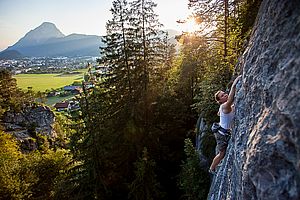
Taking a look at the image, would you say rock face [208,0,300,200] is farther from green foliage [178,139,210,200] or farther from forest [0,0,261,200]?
green foliage [178,139,210,200]

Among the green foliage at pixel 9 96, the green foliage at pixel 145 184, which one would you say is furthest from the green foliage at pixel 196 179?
the green foliage at pixel 9 96

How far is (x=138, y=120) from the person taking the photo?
20.8 metres

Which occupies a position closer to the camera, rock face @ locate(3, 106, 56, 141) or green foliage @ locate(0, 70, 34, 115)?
rock face @ locate(3, 106, 56, 141)

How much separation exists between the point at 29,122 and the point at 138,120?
32.2 meters

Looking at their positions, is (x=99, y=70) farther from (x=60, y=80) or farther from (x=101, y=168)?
(x=60, y=80)

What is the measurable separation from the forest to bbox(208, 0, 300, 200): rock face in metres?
9.25

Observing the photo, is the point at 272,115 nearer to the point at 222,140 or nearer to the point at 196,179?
the point at 222,140

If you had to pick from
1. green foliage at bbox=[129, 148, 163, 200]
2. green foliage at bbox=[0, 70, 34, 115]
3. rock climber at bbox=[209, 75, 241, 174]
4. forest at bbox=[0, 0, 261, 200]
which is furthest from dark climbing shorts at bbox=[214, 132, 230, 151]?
green foliage at bbox=[0, 70, 34, 115]

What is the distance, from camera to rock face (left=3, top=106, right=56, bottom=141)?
41.8 meters

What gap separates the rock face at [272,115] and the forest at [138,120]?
9251 mm

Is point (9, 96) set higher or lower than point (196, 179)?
lower

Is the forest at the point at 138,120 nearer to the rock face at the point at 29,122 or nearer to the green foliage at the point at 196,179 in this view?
the green foliage at the point at 196,179

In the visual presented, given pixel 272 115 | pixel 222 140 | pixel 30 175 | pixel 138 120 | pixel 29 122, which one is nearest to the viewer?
pixel 272 115

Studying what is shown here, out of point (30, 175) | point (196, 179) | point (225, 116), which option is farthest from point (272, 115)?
point (30, 175)
